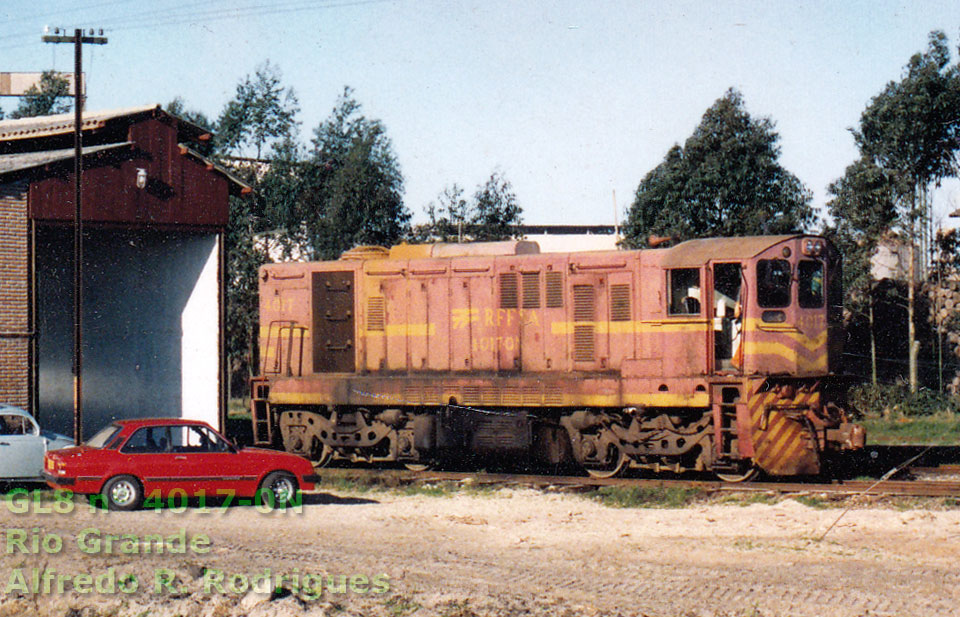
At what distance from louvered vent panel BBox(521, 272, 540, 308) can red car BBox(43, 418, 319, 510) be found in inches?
201

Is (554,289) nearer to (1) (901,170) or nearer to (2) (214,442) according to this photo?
(2) (214,442)

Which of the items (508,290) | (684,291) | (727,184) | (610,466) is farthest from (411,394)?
(727,184)

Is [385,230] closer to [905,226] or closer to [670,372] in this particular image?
[905,226]

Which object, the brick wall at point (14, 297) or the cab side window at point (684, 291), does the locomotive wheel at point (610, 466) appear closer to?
the cab side window at point (684, 291)

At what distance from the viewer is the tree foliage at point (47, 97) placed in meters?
59.2

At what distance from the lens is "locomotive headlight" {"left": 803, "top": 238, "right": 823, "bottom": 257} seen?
16844 mm

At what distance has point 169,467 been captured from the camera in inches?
607

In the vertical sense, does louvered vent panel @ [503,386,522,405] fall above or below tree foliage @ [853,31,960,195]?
below

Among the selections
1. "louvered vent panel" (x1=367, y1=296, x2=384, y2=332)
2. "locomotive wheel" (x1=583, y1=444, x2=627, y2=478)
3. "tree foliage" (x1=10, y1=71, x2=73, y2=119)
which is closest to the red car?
"louvered vent panel" (x1=367, y1=296, x2=384, y2=332)

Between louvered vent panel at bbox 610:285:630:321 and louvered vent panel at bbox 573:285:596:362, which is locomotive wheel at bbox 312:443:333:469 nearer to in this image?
louvered vent panel at bbox 573:285:596:362

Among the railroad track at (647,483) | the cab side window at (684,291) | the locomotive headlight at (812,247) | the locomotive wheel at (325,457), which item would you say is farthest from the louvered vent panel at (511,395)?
the locomotive headlight at (812,247)

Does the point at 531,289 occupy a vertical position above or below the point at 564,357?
above

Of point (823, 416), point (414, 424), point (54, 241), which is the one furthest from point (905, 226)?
point (54, 241)

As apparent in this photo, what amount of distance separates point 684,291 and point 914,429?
493 inches
